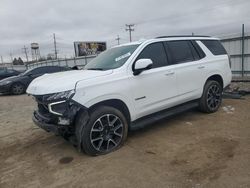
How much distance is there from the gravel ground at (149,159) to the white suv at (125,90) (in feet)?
1.20

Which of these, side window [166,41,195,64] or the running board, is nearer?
the running board

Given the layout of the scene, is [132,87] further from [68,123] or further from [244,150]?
[244,150]

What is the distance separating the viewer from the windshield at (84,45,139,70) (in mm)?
4469

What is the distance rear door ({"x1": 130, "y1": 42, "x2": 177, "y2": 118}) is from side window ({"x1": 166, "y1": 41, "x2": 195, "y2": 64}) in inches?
8.4

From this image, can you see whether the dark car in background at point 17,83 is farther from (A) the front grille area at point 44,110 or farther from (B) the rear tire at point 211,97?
(B) the rear tire at point 211,97

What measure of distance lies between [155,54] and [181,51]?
79cm

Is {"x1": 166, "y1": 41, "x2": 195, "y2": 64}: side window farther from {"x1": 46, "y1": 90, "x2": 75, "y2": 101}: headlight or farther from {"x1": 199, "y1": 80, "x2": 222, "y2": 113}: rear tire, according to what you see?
{"x1": 46, "y1": 90, "x2": 75, "y2": 101}: headlight

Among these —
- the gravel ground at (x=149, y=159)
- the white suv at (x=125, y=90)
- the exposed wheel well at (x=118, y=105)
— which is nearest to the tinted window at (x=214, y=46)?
the white suv at (x=125, y=90)

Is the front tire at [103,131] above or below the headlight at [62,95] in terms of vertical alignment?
below

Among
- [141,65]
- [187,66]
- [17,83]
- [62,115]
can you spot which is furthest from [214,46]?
[17,83]

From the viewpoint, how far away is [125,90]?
410 centimetres

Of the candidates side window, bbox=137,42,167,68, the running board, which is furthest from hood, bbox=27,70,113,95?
the running board

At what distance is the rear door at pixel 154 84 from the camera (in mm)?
4312

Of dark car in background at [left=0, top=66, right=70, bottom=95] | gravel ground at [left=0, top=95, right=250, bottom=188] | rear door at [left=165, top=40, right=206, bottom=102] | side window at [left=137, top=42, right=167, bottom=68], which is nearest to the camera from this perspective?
gravel ground at [left=0, top=95, right=250, bottom=188]
